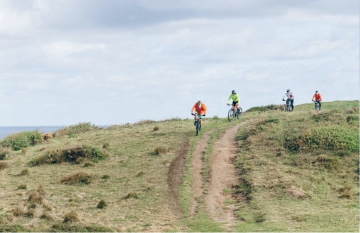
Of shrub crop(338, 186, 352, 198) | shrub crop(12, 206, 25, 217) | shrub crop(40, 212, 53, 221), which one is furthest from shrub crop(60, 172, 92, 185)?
shrub crop(338, 186, 352, 198)

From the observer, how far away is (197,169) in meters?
33.8

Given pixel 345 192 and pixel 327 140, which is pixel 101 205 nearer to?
pixel 345 192

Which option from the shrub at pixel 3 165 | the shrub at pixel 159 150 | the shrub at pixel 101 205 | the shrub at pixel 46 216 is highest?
the shrub at pixel 159 150

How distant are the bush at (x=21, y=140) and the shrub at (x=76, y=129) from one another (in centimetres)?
477

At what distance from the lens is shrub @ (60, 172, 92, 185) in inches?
1310

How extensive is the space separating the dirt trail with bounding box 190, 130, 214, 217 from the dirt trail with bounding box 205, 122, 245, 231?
1.87ft

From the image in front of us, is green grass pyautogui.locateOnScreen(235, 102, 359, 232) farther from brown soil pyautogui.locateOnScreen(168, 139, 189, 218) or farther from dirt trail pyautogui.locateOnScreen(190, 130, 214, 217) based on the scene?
brown soil pyautogui.locateOnScreen(168, 139, 189, 218)

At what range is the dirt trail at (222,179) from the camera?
25.8 m

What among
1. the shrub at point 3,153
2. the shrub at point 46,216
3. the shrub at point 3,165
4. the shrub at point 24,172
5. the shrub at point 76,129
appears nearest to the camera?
the shrub at point 46,216

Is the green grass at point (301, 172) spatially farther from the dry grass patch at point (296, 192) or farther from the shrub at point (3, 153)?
the shrub at point (3, 153)

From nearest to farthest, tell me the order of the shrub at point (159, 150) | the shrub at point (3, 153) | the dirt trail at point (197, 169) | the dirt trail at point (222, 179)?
1. the dirt trail at point (222, 179)
2. the dirt trail at point (197, 169)
3. the shrub at point (159, 150)
4. the shrub at point (3, 153)

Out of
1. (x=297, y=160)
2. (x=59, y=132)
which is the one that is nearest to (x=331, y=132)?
(x=297, y=160)

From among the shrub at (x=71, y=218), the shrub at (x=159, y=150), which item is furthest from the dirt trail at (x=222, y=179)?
the shrub at (x=71, y=218)

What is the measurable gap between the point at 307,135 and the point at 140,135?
1557cm
